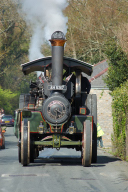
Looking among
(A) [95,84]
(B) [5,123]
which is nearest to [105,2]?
(A) [95,84]

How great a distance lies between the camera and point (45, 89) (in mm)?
12531

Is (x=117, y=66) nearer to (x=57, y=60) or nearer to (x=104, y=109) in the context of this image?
(x=104, y=109)

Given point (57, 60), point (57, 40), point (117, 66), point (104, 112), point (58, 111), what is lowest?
point (58, 111)

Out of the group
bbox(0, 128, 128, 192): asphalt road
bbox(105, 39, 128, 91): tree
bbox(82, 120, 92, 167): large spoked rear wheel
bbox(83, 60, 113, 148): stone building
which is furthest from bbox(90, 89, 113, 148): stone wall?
bbox(82, 120, 92, 167): large spoked rear wheel

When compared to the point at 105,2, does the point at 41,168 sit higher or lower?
lower

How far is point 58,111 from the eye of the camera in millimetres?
11852

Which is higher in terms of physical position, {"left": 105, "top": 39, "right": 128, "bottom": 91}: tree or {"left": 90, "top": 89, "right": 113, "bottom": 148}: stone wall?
{"left": 105, "top": 39, "right": 128, "bottom": 91}: tree

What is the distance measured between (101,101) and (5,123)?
24700 mm

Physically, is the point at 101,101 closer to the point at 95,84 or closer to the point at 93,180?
the point at 95,84

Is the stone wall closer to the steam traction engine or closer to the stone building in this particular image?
the stone building

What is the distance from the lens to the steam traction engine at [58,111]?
468 inches

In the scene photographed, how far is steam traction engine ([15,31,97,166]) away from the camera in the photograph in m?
11.9

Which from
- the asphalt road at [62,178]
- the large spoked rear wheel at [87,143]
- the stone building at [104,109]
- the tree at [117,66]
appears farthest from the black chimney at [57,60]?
the stone building at [104,109]

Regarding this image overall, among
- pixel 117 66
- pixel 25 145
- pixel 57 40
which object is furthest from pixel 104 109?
→ pixel 25 145
